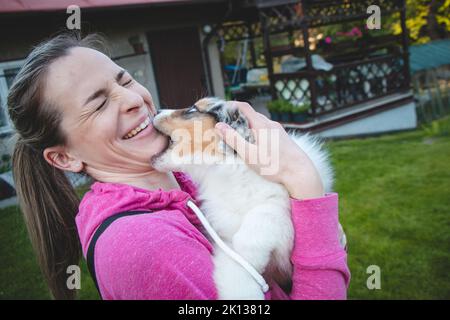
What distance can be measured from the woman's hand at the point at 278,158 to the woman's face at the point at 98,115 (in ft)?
0.90

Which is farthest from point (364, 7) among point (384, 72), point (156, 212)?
point (156, 212)

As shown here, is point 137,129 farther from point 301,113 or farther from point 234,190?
point 301,113

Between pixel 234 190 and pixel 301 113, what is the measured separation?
584cm

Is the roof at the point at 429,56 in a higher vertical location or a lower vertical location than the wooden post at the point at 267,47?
lower

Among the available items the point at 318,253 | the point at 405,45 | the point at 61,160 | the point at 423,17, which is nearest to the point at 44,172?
the point at 61,160

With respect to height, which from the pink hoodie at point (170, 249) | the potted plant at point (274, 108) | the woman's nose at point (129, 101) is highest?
the woman's nose at point (129, 101)

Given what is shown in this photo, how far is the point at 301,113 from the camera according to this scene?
23.4 ft

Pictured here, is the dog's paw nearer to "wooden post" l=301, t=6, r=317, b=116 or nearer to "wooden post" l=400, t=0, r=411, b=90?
"wooden post" l=301, t=6, r=317, b=116

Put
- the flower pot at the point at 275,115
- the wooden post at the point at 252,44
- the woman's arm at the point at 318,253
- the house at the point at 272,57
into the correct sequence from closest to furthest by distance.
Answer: the woman's arm at the point at 318,253 → the house at the point at 272,57 → the flower pot at the point at 275,115 → the wooden post at the point at 252,44

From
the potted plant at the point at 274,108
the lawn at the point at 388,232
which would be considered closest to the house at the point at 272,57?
the potted plant at the point at 274,108

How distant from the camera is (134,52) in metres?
5.48

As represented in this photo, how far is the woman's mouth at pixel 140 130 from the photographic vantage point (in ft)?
4.15

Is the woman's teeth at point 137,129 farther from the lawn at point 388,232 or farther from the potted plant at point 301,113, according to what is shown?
the potted plant at point 301,113
